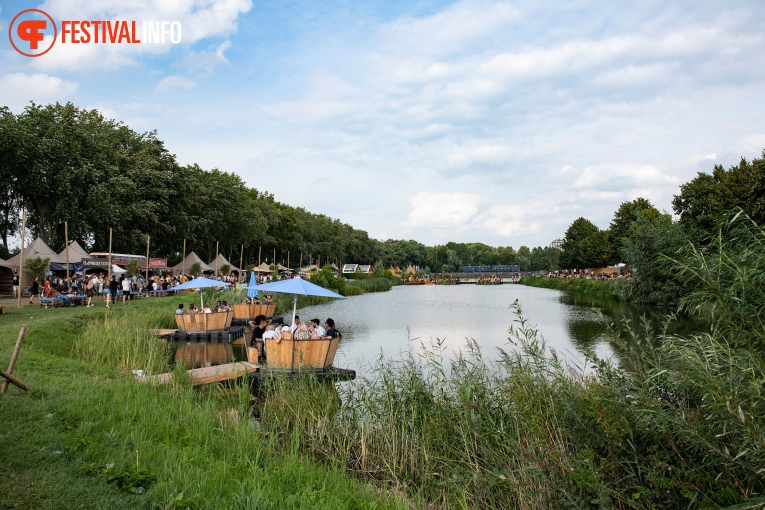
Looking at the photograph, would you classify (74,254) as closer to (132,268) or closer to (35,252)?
(35,252)

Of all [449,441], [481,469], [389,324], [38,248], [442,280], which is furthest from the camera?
[442,280]

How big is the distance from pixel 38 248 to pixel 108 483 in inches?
1045

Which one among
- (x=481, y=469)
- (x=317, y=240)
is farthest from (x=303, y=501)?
(x=317, y=240)

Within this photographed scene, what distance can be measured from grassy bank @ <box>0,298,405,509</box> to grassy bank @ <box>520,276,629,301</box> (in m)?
36.8

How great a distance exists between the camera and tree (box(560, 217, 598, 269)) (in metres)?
85.9

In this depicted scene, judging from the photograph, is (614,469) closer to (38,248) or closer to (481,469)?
(481,469)

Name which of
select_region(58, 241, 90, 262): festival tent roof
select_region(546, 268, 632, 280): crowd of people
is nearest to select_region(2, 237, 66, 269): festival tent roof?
select_region(58, 241, 90, 262): festival tent roof

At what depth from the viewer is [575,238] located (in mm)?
88812

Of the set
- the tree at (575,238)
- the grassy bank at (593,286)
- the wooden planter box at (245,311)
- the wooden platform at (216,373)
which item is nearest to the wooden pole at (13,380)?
the wooden platform at (216,373)

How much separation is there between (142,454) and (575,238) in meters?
90.1

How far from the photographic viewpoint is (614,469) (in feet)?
17.9

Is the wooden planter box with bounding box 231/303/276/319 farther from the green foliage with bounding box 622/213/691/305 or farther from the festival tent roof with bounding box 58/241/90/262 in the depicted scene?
the green foliage with bounding box 622/213/691/305

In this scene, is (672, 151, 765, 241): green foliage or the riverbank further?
(672, 151, 765, 241): green foliage

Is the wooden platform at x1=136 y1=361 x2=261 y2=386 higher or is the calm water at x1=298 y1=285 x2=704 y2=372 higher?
the wooden platform at x1=136 y1=361 x2=261 y2=386
